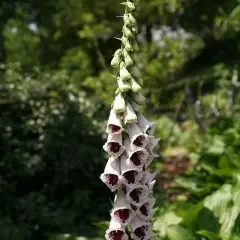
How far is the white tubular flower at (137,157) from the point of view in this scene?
226 centimetres

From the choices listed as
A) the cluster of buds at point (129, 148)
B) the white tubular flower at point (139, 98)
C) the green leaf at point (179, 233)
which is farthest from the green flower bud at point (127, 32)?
the green leaf at point (179, 233)

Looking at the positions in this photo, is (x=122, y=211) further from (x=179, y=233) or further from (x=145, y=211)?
(x=179, y=233)

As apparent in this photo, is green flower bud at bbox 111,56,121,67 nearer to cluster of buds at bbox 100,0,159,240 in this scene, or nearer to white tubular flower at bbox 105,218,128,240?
cluster of buds at bbox 100,0,159,240

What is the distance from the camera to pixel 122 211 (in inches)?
93.0

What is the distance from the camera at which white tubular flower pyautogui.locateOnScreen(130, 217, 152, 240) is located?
2373 mm

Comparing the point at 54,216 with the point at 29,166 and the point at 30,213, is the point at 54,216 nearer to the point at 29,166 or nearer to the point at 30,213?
the point at 30,213

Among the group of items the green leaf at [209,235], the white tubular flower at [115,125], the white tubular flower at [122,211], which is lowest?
the white tubular flower at [122,211]

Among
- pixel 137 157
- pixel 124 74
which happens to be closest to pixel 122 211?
pixel 137 157

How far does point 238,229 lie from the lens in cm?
372

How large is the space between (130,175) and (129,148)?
127 millimetres

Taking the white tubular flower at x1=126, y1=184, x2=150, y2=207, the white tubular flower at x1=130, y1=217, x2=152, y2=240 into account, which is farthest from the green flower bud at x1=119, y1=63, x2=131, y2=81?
the white tubular flower at x1=130, y1=217, x2=152, y2=240

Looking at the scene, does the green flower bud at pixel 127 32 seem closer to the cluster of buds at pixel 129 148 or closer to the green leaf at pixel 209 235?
the cluster of buds at pixel 129 148

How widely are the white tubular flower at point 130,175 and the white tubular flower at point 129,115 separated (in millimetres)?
192

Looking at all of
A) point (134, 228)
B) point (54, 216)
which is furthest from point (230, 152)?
point (134, 228)
